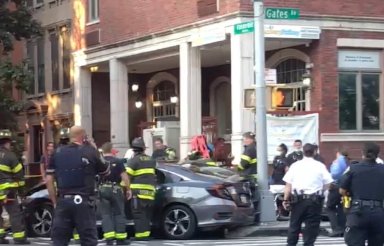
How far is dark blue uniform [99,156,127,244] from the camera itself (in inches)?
566

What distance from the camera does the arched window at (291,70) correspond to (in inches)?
966

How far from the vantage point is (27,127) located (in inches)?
1453

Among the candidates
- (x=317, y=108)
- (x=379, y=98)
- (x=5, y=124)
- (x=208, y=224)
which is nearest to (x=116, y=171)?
(x=208, y=224)

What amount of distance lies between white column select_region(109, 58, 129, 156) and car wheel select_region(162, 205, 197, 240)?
14330mm

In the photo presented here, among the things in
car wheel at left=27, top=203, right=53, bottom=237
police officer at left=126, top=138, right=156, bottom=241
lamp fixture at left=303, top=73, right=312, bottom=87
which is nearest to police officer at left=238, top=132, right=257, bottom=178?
police officer at left=126, top=138, right=156, bottom=241

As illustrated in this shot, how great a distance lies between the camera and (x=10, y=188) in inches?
589

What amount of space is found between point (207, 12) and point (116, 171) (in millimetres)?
10724

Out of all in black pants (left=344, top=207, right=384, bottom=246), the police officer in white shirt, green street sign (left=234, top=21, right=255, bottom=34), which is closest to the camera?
black pants (left=344, top=207, right=384, bottom=246)

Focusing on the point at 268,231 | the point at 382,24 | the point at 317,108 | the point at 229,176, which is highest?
the point at 382,24

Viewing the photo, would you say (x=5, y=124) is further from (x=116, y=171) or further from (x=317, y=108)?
(x=116, y=171)

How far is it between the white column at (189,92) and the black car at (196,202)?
9289mm

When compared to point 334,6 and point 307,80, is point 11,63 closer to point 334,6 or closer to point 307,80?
point 307,80

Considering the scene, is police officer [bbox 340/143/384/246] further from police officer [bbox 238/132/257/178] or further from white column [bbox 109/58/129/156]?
white column [bbox 109/58/129/156]

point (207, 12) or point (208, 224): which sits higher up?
point (207, 12)
